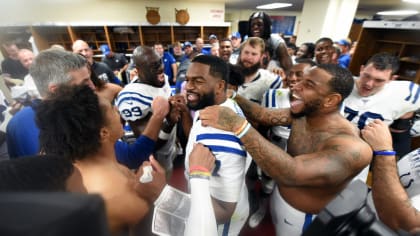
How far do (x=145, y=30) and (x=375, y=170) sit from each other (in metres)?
8.20

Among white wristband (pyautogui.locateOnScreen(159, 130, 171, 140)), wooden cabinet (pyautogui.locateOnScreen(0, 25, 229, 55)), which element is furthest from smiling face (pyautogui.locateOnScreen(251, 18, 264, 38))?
wooden cabinet (pyautogui.locateOnScreen(0, 25, 229, 55))

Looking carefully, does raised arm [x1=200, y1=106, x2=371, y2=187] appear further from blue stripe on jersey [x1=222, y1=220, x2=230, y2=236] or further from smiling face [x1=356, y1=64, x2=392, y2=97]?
smiling face [x1=356, y1=64, x2=392, y2=97]

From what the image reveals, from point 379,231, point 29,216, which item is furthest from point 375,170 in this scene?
point 29,216

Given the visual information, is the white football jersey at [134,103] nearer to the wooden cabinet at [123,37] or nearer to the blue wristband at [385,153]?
the blue wristband at [385,153]

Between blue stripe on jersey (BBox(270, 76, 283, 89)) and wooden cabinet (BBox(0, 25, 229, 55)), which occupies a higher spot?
wooden cabinet (BBox(0, 25, 229, 55))

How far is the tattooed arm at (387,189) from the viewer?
2.47 ft

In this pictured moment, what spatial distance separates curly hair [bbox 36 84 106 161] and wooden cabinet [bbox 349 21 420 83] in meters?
4.70

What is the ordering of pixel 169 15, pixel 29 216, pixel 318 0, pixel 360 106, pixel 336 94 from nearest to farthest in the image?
1. pixel 29 216
2. pixel 336 94
3. pixel 360 106
4. pixel 318 0
5. pixel 169 15

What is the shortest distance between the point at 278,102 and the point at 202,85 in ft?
2.95

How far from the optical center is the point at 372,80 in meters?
1.74

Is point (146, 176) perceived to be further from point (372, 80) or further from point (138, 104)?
point (372, 80)

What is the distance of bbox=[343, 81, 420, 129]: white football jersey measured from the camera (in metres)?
1.72

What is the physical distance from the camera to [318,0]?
527 centimetres

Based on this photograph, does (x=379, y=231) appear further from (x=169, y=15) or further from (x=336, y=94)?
(x=169, y=15)
